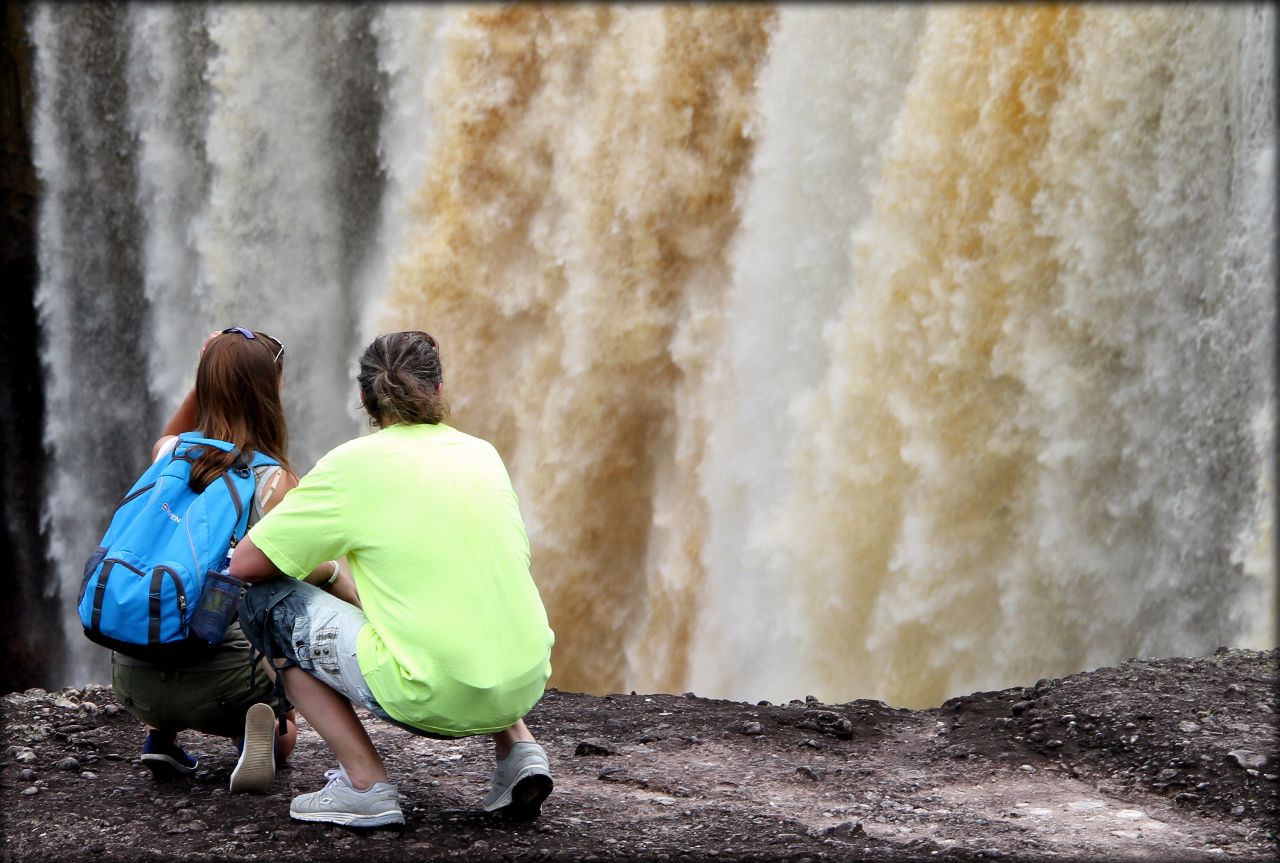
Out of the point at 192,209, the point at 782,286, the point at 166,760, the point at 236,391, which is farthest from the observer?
the point at 192,209

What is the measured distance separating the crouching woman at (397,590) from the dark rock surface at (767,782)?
31 cm

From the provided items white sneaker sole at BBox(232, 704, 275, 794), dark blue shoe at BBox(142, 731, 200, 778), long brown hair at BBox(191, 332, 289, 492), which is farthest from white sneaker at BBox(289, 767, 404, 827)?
long brown hair at BBox(191, 332, 289, 492)

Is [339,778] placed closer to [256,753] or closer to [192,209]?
[256,753]

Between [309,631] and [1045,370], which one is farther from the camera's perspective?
[1045,370]

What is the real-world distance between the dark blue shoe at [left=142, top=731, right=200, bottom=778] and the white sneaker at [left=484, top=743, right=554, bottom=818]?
3.13 ft

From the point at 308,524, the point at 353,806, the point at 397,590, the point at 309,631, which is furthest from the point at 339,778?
the point at 308,524

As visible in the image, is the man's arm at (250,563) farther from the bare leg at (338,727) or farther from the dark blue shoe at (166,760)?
the dark blue shoe at (166,760)

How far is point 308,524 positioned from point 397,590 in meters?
0.25

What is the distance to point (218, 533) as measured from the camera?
3160 millimetres

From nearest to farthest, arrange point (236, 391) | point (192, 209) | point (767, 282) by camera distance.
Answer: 1. point (236, 391)
2. point (767, 282)
3. point (192, 209)

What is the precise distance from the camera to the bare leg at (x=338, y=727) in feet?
9.90

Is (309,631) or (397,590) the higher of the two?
(397,590)

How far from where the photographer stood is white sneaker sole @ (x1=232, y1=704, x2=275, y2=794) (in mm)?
3293

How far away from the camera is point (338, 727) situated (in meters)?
3.02
